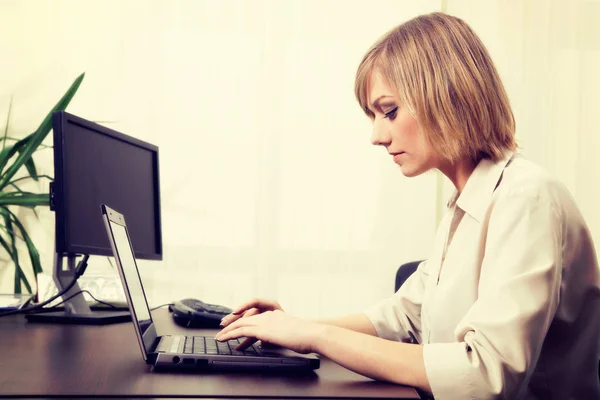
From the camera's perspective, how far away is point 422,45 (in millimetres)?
1226

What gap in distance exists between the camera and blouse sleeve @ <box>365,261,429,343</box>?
1.46 metres

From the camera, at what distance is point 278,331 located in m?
1.01

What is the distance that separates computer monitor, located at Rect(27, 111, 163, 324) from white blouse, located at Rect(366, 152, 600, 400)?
0.80 meters

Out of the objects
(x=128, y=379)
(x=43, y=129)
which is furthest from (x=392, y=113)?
(x=43, y=129)

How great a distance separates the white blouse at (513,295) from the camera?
906 mm

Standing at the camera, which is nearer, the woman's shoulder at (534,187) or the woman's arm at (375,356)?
the woman's arm at (375,356)

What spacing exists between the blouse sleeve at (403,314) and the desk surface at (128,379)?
387 millimetres

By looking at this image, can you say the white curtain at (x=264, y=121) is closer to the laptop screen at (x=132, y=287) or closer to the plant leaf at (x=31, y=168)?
the plant leaf at (x=31, y=168)

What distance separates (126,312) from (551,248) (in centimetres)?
110

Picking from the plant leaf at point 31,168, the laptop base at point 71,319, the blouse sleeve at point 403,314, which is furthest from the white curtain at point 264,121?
the blouse sleeve at point 403,314

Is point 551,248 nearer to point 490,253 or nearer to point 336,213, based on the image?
point 490,253

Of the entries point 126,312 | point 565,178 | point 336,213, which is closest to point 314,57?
point 336,213

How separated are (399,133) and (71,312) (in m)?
0.91

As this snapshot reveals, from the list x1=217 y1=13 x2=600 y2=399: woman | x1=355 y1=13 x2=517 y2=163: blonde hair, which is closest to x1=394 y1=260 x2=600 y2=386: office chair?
x1=217 y1=13 x2=600 y2=399: woman
